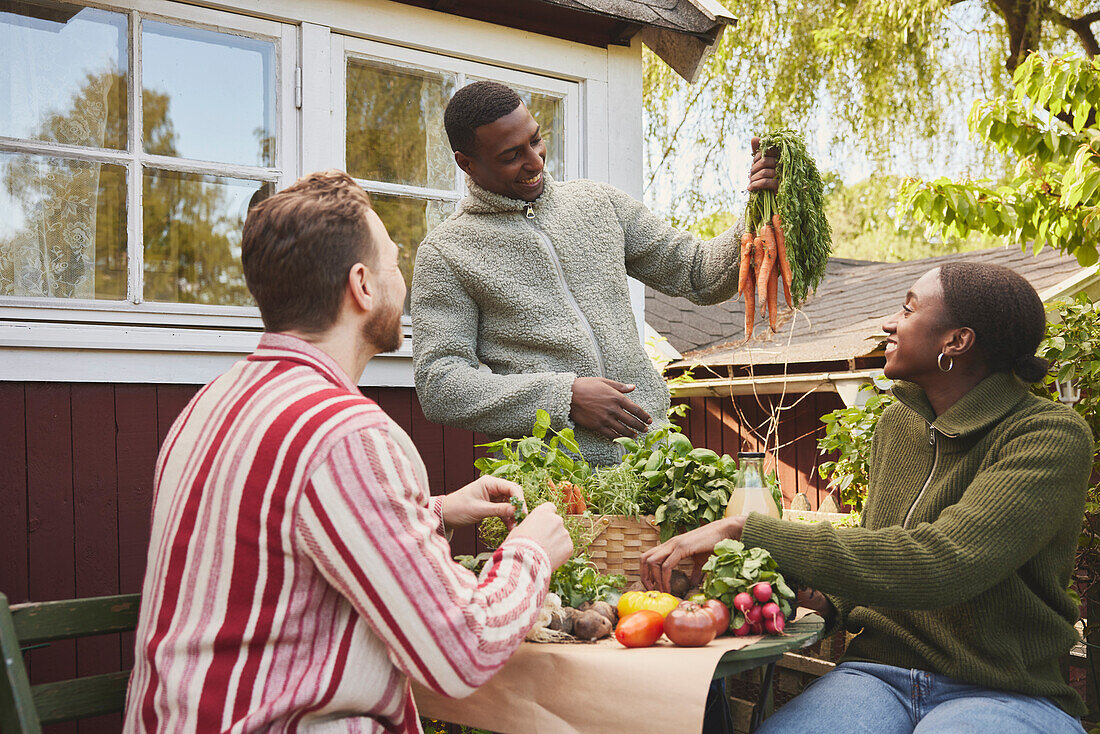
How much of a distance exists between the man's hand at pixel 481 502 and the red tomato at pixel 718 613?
430mm

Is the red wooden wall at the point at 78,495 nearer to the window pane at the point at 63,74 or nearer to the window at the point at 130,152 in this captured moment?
the window at the point at 130,152

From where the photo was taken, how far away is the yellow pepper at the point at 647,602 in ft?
5.86

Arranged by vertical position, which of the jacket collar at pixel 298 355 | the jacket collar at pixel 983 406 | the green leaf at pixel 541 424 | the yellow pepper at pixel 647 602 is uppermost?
the jacket collar at pixel 298 355

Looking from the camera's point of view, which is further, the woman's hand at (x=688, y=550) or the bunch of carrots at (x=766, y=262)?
the bunch of carrots at (x=766, y=262)

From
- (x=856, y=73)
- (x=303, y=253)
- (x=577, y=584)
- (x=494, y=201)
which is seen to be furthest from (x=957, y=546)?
(x=856, y=73)

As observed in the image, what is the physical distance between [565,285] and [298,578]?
1518 millimetres

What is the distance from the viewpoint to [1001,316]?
2.15m

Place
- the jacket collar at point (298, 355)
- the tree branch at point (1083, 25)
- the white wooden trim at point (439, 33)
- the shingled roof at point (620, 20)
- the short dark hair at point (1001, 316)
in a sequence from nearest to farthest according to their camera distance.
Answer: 1. the jacket collar at point (298, 355)
2. the short dark hair at point (1001, 316)
3. the white wooden trim at point (439, 33)
4. the shingled roof at point (620, 20)
5. the tree branch at point (1083, 25)

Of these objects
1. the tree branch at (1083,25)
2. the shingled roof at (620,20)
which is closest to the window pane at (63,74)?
the shingled roof at (620,20)

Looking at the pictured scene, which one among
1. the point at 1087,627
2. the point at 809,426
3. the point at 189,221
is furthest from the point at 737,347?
the point at 189,221

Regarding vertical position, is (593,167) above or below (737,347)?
above

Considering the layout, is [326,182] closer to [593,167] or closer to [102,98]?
[102,98]

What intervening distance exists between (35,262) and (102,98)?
622 mm

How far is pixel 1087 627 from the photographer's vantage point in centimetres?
362
